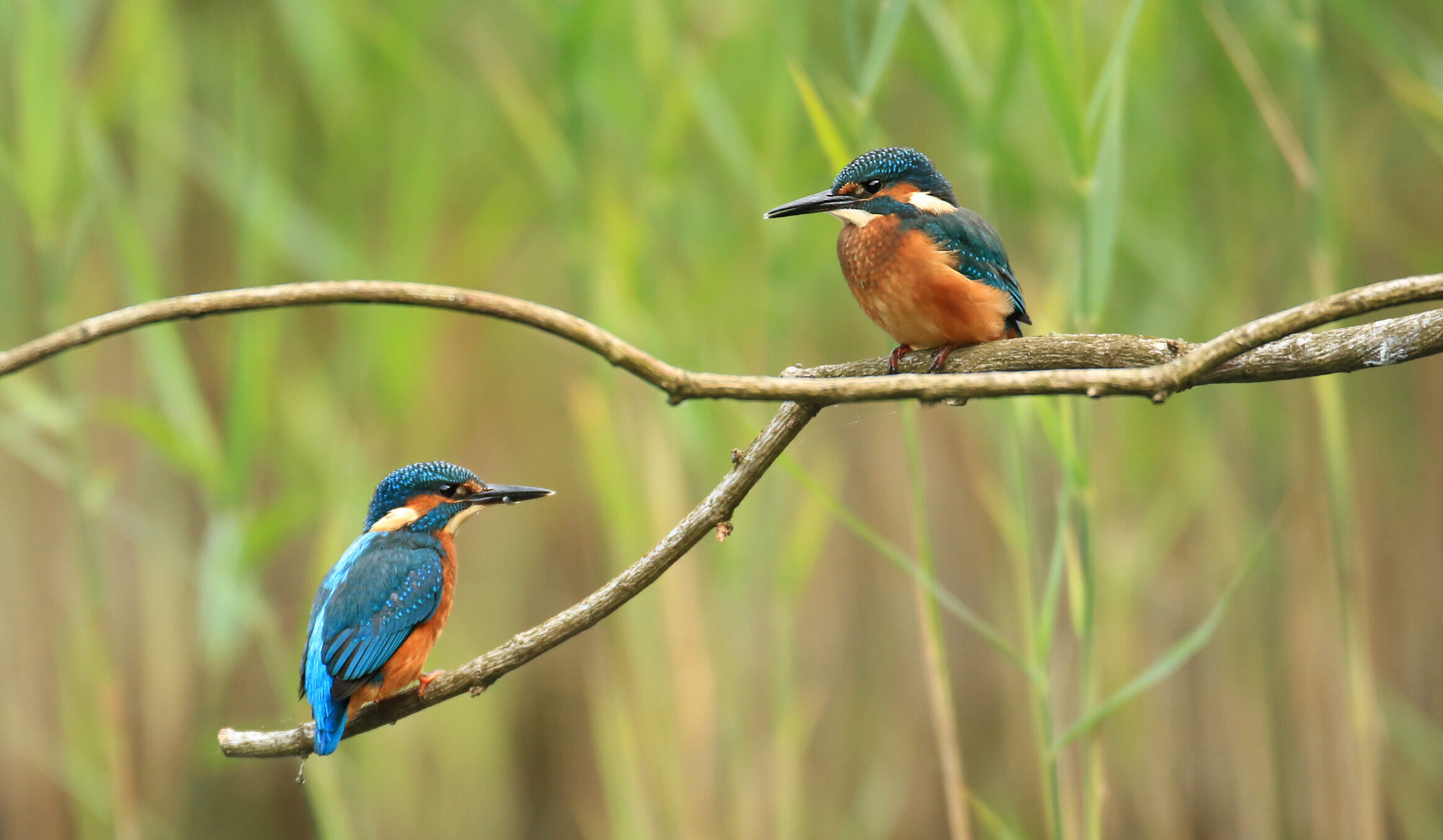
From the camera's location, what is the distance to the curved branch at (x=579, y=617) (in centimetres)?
99

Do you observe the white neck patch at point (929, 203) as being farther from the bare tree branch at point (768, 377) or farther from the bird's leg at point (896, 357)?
the bare tree branch at point (768, 377)

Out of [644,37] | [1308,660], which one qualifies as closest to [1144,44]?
[644,37]

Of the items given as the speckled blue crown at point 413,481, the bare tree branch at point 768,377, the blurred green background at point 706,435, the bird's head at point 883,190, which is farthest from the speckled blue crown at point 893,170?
→ the speckled blue crown at point 413,481

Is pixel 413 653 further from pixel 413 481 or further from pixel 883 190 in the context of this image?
pixel 883 190

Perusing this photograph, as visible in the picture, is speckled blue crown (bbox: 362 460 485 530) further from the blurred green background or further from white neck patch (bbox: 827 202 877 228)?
the blurred green background

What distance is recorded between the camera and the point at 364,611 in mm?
1333

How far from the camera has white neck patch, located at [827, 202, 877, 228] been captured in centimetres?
152

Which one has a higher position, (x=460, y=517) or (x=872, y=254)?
(x=872, y=254)

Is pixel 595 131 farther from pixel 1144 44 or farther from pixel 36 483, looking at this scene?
pixel 36 483

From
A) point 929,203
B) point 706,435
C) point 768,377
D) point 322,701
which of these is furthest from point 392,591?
point 706,435

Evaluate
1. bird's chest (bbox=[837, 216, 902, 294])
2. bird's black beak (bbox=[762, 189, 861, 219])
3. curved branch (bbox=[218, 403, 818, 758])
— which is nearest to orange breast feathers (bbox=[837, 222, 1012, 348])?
bird's chest (bbox=[837, 216, 902, 294])

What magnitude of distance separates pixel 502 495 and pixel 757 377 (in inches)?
19.4

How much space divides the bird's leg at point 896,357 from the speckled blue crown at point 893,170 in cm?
23

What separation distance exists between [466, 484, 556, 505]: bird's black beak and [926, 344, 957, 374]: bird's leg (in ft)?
1.74
